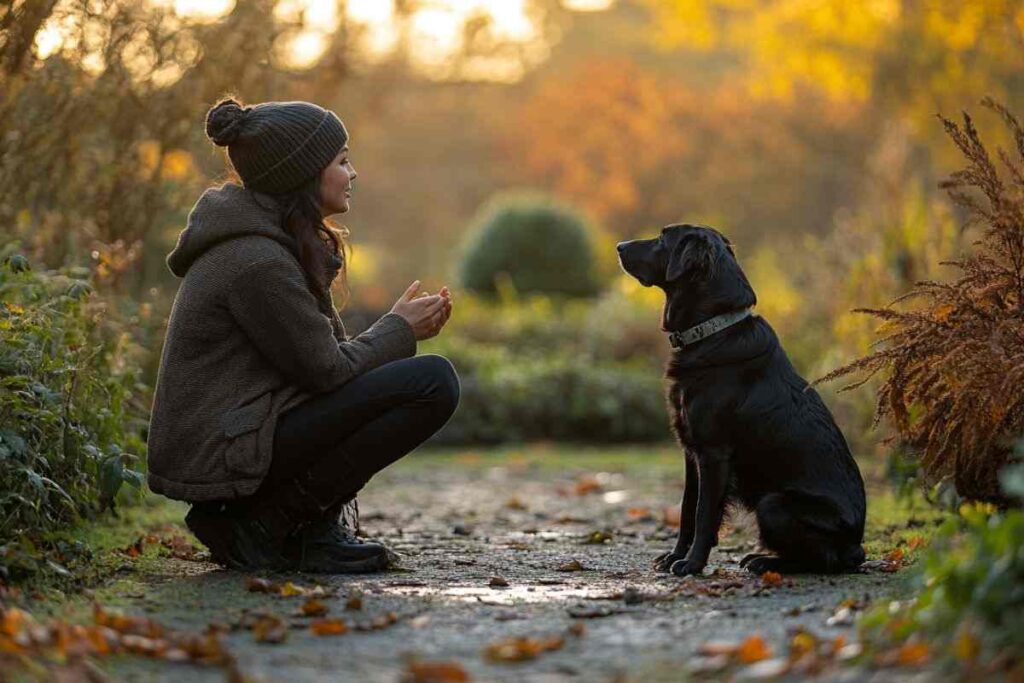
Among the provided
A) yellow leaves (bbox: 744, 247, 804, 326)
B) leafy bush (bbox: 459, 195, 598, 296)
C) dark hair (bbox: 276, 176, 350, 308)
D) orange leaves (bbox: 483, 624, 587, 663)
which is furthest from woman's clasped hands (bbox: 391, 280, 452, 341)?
leafy bush (bbox: 459, 195, 598, 296)

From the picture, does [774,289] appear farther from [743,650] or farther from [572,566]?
[743,650]

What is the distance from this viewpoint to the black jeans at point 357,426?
4.87 metres

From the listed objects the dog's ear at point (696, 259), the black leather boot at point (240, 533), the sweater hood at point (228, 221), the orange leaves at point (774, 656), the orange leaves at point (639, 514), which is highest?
the sweater hood at point (228, 221)

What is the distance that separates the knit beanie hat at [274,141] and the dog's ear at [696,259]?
1.32m

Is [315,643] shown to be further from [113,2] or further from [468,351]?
[468,351]

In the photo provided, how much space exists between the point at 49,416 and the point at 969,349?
3.28 metres

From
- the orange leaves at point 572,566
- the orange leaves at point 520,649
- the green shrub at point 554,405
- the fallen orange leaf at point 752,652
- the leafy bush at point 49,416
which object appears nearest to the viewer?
the fallen orange leaf at point 752,652

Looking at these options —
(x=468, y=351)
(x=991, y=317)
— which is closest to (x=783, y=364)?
(x=991, y=317)

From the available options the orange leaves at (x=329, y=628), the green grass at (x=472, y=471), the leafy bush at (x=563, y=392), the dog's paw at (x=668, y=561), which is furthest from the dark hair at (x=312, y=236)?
the leafy bush at (x=563, y=392)

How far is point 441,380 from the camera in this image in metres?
5.00

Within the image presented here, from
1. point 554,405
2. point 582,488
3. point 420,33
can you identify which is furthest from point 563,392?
point 420,33

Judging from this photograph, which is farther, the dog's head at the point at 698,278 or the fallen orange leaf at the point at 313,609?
the dog's head at the point at 698,278

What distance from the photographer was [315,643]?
3.77 m

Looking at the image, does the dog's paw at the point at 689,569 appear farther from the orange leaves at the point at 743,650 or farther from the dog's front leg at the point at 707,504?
the orange leaves at the point at 743,650
